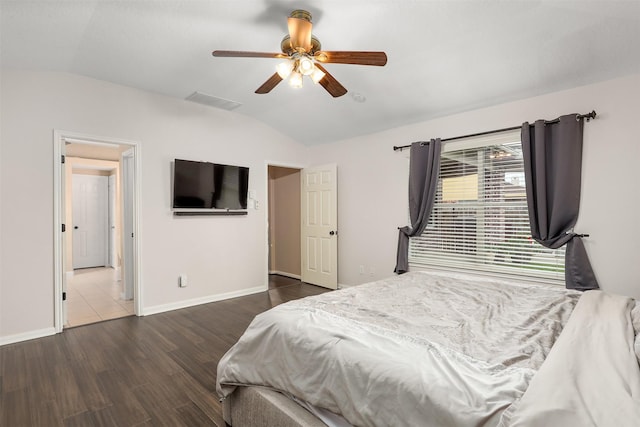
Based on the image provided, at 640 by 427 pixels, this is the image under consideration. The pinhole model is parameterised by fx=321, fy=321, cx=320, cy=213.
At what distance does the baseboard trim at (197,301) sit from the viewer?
13.0ft

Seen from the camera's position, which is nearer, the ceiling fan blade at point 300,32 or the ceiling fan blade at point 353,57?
the ceiling fan blade at point 300,32

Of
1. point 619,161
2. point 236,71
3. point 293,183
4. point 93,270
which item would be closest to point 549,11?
point 619,161

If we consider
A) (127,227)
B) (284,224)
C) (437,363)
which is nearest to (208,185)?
(127,227)

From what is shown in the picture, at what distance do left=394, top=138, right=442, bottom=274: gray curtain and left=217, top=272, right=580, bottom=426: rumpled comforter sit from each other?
1870mm

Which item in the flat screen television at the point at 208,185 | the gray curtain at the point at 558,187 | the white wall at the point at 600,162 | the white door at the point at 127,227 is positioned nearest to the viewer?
the white wall at the point at 600,162

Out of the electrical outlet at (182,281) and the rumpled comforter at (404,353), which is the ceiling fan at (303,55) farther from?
the electrical outlet at (182,281)

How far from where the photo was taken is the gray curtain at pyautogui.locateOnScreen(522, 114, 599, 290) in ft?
9.86

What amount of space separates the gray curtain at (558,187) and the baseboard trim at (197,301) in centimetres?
376

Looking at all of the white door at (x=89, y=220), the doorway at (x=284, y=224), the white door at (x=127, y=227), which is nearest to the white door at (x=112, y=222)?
the white door at (x=89, y=220)

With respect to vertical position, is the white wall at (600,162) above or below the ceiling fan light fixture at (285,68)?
below

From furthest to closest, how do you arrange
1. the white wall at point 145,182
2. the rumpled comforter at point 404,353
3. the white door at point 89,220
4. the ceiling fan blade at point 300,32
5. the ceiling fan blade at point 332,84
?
1. the white door at point 89,220
2. the white wall at point 145,182
3. the ceiling fan blade at point 332,84
4. the ceiling fan blade at point 300,32
5. the rumpled comforter at point 404,353

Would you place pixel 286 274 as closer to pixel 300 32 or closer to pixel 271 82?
pixel 271 82

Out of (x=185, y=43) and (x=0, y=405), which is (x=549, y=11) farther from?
(x=0, y=405)

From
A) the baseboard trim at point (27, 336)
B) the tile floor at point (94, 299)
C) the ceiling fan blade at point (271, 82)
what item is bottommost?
the tile floor at point (94, 299)
